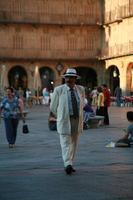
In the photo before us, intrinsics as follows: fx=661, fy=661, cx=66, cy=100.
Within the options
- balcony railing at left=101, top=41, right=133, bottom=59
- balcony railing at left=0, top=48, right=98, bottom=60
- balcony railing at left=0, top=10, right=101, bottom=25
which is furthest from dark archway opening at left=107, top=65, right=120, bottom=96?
balcony railing at left=0, top=10, right=101, bottom=25

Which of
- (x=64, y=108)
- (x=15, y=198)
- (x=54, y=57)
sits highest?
(x=54, y=57)

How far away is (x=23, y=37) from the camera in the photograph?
6025 centimetres

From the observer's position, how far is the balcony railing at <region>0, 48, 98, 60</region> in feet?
196

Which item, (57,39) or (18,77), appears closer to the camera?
(57,39)

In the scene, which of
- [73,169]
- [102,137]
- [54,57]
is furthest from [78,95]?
[54,57]

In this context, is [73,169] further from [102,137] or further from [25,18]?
[25,18]

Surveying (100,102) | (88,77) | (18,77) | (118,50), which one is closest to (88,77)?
(88,77)

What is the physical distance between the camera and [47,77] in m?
62.0

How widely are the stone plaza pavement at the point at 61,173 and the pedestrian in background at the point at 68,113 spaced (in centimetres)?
38

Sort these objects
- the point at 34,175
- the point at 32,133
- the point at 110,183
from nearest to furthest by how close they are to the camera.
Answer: the point at 110,183, the point at 34,175, the point at 32,133

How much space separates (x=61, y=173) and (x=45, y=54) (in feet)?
165

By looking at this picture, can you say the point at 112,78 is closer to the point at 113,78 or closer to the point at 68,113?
the point at 113,78

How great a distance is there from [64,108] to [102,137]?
857 cm

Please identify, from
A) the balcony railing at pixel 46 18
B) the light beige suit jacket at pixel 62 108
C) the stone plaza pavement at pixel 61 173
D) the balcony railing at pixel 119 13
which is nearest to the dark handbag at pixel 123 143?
the stone plaza pavement at pixel 61 173
